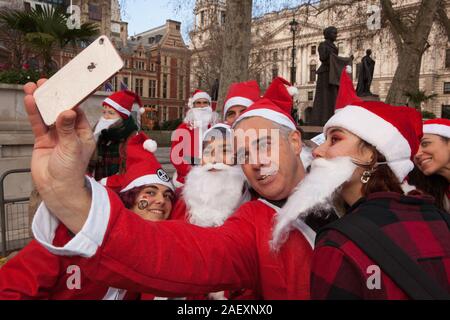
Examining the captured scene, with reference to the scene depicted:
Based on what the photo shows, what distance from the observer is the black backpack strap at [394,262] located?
1.24 meters

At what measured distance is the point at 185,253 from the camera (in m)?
1.38

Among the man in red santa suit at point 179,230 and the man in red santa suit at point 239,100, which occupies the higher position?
the man in red santa suit at point 239,100

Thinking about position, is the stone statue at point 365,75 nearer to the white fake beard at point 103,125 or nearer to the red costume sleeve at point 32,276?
the white fake beard at point 103,125

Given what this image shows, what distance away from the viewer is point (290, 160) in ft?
6.35

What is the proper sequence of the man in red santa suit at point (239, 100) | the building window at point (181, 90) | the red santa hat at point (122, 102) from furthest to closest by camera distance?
1. the building window at point (181, 90)
2. the red santa hat at point (122, 102)
3. the man in red santa suit at point (239, 100)

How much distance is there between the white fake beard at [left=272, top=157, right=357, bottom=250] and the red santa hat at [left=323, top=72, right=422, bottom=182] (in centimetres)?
18

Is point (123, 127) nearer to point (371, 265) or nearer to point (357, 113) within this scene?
point (357, 113)

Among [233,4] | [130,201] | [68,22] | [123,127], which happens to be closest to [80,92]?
[130,201]

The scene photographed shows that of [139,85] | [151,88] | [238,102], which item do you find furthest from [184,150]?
[151,88]

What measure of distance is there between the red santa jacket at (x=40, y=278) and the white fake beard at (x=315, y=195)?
87 cm

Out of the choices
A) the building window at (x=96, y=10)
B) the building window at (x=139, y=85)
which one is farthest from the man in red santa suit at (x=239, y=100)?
the building window at (x=139, y=85)

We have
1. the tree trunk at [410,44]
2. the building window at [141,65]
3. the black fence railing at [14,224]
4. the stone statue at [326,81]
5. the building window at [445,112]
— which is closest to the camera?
the black fence railing at [14,224]

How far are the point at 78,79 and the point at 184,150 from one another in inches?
134
